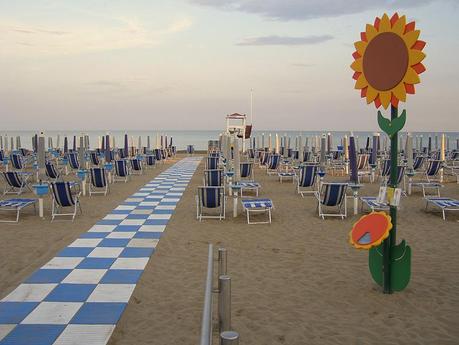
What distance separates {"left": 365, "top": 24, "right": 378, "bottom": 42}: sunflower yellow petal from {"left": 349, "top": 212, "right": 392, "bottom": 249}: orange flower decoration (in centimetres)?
144

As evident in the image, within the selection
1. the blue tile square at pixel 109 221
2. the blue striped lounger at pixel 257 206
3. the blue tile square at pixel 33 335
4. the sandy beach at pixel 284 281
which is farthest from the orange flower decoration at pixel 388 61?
the blue tile square at pixel 109 221

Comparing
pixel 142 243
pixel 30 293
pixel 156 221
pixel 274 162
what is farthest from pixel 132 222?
pixel 274 162

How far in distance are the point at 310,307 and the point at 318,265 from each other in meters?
1.10

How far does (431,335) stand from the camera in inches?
112

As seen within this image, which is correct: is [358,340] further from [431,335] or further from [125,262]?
[125,262]

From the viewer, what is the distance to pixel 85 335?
9.20ft

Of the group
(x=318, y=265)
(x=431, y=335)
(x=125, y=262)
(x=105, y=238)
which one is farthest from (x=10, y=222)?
(x=431, y=335)

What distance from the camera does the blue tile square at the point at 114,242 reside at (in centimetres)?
508

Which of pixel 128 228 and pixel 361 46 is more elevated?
pixel 361 46

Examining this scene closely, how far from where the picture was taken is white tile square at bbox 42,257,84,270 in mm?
4242

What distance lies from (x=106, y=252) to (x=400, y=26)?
3595mm

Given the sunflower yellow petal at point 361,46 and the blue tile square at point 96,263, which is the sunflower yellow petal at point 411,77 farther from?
the blue tile square at point 96,263

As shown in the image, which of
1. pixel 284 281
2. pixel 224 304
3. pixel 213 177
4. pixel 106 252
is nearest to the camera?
pixel 224 304

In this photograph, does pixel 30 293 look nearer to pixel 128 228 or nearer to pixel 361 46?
pixel 128 228
